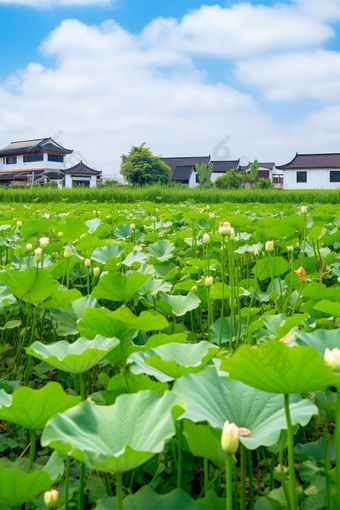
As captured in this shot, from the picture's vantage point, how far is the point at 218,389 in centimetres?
55

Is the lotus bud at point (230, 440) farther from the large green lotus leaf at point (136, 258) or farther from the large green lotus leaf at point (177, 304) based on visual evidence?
the large green lotus leaf at point (136, 258)

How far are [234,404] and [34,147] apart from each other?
31.0 metres

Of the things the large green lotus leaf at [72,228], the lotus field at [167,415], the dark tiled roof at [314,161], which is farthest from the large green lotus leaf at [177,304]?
the dark tiled roof at [314,161]

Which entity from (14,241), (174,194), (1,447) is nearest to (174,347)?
(1,447)

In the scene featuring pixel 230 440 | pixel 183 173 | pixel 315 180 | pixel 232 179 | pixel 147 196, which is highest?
pixel 183 173

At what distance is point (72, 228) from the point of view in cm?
152

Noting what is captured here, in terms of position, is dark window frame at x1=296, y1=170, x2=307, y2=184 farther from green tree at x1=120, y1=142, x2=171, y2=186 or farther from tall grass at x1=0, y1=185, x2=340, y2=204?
tall grass at x1=0, y1=185, x2=340, y2=204

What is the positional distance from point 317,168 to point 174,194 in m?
17.5

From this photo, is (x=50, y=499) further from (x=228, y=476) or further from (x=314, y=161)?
(x=314, y=161)

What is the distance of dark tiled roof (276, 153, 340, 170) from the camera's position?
965 inches

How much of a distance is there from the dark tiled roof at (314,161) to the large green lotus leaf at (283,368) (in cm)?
2632

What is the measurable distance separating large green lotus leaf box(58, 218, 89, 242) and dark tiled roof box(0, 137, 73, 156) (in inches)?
1151

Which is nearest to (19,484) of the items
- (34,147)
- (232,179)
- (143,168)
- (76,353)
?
(76,353)

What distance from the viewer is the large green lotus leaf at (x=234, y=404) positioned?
0.49 meters
